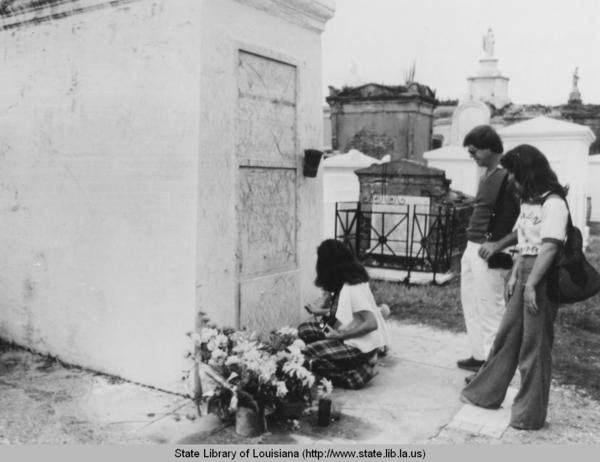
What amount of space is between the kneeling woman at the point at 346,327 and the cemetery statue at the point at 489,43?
798 inches

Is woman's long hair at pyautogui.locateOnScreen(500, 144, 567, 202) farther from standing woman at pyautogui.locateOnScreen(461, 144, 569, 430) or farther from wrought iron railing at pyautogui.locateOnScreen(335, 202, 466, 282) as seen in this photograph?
wrought iron railing at pyautogui.locateOnScreen(335, 202, 466, 282)

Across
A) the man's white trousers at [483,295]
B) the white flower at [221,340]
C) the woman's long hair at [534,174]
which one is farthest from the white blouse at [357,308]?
the woman's long hair at [534,174]

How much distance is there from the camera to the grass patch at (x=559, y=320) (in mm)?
5164

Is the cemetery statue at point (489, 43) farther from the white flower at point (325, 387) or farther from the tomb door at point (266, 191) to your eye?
the white flower at point (325, 387)

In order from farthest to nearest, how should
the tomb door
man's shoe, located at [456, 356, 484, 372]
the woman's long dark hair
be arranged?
man's shoe, located at [456, 356, 484, 372]
the tomb door
the woman's long dark hair

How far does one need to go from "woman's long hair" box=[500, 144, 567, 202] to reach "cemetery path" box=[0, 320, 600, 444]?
57.9 inches

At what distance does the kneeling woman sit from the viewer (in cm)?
448

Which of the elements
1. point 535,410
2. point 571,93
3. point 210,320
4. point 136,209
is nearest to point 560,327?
point 535,410

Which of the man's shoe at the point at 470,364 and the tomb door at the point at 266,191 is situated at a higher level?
the tomb door at the point at 266,191

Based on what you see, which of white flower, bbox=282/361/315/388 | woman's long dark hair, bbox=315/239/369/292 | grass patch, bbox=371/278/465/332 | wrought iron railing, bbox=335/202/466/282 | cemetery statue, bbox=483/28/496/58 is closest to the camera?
white flower, bbox=282/361/315/388

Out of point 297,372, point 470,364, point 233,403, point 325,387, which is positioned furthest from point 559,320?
point 233,403

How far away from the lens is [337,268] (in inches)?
177

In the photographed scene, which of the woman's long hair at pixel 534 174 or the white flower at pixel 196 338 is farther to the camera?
the white flower at pixel 196 338

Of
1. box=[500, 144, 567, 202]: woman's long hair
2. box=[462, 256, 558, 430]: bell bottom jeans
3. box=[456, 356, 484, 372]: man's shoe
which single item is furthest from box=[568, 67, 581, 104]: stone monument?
box=[462, 256, 558, 430]: bell bottom jeans
